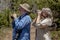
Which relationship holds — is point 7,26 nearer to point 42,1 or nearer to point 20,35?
point 42,1

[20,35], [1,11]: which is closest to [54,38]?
[1,11]

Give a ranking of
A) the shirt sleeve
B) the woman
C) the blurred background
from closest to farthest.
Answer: the shirt sleeve < the woman < the blurred background

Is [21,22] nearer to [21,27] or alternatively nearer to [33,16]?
[21,27]

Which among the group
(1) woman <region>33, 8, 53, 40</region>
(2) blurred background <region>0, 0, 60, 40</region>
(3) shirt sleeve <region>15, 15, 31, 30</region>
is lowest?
(2) blurred background <region>0, 0, 60, 40</region>

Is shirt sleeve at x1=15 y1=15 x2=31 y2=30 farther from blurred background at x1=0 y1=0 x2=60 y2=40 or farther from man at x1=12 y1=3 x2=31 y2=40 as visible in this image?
blurred background at x1=0 y1=0 x2=60 y2=40

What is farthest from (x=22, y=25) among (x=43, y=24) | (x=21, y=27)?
(x=43, y=24)

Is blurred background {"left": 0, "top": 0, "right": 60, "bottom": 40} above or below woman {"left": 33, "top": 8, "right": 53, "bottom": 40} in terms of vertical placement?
below

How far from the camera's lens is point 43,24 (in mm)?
4793

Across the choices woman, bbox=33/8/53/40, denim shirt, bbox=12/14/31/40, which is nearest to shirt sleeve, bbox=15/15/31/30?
denim shirt, bbox=12/14/31/40

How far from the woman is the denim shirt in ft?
1.81

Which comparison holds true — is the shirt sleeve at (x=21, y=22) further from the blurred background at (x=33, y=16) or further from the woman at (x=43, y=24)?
the blurred background at (x=33, y=16)

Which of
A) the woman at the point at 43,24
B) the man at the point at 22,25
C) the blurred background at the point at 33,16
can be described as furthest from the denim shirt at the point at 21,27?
the blurred background at the point at 33,16

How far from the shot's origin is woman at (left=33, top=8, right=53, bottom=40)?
4719mm

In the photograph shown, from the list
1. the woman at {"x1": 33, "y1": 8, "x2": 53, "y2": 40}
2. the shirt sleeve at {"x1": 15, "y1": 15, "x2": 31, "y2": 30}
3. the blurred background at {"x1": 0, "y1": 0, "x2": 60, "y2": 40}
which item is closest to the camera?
the shirt sleeve at {"x1": 15, "y1": 15, "x2": 31, "y2": 30}
